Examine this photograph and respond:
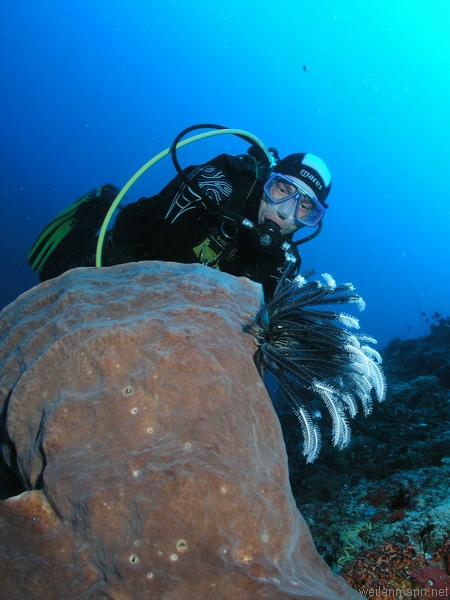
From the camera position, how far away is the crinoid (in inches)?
93.9

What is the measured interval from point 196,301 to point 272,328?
58cm

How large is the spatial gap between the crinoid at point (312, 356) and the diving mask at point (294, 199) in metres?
2.67

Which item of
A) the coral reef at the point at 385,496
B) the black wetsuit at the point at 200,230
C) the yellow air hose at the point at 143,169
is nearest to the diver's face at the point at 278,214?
the black wetsuit at the point at 200,230

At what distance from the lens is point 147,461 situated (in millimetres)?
1680

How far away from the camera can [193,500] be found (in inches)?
63.1

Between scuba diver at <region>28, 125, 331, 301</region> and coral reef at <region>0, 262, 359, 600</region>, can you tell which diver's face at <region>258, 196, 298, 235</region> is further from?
coral reef at <region>0, 262, 359, 600</region>

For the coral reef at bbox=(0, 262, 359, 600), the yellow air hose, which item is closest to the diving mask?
the yellow air hose

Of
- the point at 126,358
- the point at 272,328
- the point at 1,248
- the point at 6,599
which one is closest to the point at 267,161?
the point at 272,328

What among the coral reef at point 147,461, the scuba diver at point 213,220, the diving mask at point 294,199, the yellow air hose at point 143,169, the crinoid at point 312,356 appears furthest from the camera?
the diving mask at point 294,199

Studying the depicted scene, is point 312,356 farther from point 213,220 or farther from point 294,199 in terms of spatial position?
point 294,199

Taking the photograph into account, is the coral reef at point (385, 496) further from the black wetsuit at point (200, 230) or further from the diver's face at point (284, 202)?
the diver's face at point (284, 202)

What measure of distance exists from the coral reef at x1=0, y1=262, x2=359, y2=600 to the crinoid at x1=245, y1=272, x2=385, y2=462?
0.26 meters

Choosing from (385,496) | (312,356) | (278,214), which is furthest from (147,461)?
(278,214)

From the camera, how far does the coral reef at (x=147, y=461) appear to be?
155 cm
